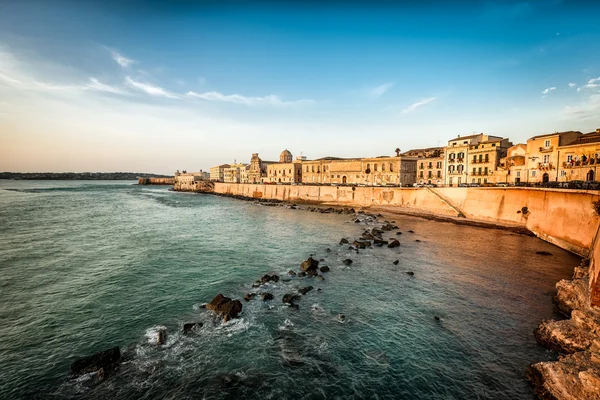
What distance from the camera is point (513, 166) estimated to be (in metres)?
46.2

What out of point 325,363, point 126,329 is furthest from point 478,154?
point 126,329

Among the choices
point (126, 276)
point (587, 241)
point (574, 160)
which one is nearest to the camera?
point (126, 276)

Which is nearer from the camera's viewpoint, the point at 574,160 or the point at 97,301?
the point at 97,301

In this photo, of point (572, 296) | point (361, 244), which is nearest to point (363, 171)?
point (361, 244)

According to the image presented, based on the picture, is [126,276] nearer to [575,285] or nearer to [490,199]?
[575,285]

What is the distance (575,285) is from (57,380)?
2464cm

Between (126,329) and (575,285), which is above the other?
(575,285)

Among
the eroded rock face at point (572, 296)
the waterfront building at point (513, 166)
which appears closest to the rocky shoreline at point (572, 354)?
the eroded rock face at point (572, 296)

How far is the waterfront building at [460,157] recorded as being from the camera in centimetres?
5497

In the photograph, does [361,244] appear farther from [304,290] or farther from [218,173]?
[218,173]

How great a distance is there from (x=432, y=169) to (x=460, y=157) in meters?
7.47

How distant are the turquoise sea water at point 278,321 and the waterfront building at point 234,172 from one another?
95.9 meters

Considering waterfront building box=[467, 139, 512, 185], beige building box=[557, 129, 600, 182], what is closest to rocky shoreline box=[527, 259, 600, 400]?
beige building box=[557, 129, 600, 182]

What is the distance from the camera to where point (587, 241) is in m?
24.4
